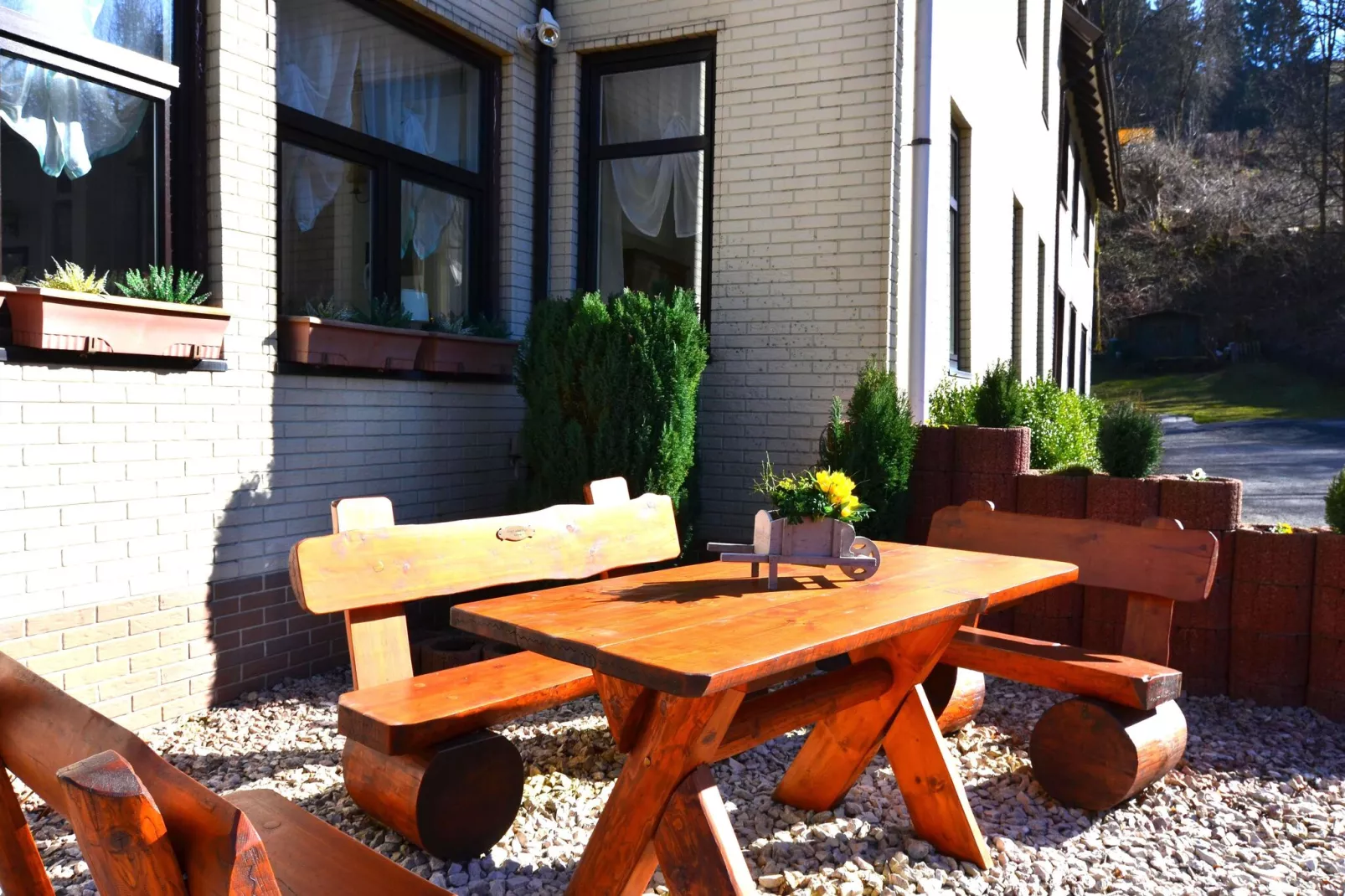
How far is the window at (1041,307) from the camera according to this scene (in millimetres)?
12140

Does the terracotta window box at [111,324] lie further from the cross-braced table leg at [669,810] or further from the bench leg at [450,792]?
the cross-braced table leg at [669,810]

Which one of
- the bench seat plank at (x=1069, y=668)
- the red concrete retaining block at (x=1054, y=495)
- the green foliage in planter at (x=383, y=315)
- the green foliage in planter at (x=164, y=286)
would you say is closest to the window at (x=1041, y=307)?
the red concrete retaining block at (x=1054, y=495)

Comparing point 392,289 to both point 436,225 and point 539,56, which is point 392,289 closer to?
point 436,225

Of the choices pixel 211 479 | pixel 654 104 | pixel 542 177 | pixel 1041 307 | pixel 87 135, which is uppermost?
pixel 654 104

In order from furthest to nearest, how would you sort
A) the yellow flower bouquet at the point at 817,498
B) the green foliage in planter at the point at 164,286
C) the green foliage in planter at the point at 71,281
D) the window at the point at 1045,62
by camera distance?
the window at the point at 1045,62
the green foliage in planter at the point at 164,286
the green foliage in planter at the point at 71,281
the yellow flower bouquet at the point at 817,498

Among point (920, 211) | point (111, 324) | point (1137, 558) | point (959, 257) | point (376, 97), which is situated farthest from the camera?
point (959, 257)

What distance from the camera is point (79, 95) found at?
12.8ft

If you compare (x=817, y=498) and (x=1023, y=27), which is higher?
(x=1023, y=27)

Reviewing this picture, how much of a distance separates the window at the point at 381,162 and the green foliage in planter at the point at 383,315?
12 centimetres

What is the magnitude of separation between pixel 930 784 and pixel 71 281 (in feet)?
11.1

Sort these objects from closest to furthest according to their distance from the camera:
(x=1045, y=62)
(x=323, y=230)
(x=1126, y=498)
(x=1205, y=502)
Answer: (x=1205, y=502) < (x=1126, y=498) < (x=323, y=230) < (x=1045, y=62)

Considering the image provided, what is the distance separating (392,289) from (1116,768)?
4.11 m

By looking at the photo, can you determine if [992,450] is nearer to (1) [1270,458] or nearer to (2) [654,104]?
(2) [654,104]

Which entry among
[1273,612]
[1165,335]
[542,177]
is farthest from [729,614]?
[1165,335]
